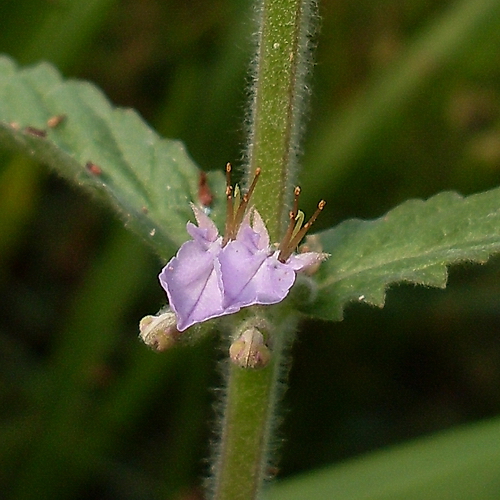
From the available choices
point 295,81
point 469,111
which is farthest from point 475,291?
point 295,81

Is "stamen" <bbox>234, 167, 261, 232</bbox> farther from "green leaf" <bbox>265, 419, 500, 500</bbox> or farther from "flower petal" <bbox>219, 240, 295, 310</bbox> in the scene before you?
"green leaf" <bbox>265, 419, 500, 500</bbox>

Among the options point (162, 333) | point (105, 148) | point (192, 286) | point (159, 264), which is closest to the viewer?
point (192, 286)

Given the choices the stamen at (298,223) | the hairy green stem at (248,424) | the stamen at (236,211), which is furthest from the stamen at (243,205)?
the hairy green stem at (248,424)

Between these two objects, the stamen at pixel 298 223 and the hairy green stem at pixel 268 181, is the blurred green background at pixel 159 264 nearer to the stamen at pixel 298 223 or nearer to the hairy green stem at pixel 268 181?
the hairy green stem at pixel 268 181

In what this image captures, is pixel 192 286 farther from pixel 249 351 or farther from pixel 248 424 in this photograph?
pixel 248 424

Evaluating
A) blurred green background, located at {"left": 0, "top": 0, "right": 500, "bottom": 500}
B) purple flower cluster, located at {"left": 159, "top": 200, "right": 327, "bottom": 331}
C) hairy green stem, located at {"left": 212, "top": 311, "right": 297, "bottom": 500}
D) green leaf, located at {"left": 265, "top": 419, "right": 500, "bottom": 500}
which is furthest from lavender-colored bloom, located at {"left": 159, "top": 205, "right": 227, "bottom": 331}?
blurred green background, located at {"left": 0, "top": 0, "right": 500, "bottom": 500}

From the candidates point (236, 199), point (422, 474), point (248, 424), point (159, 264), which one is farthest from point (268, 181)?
point (159, 264)
